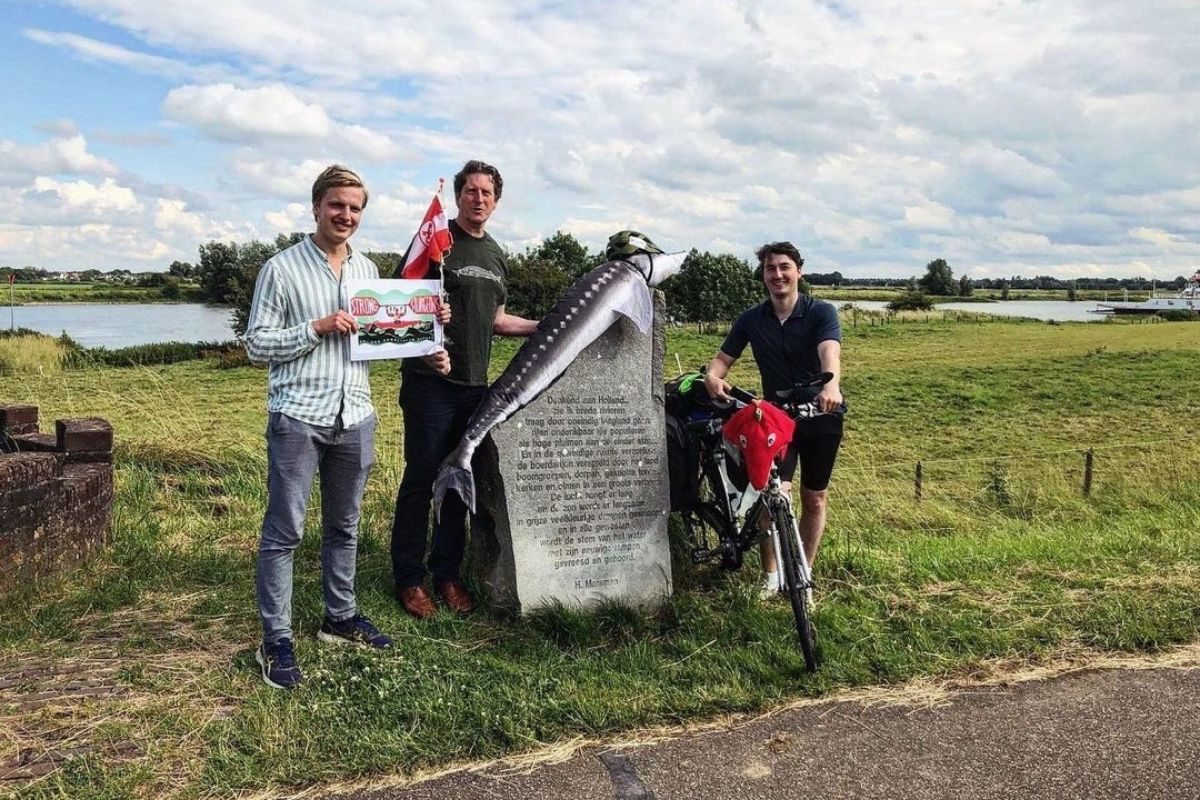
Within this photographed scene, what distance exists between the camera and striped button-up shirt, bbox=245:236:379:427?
12.8 feet

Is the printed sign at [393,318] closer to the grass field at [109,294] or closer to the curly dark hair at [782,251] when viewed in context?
the curly dark hair at [782,251]

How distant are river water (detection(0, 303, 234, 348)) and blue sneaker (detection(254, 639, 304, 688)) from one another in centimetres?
3344

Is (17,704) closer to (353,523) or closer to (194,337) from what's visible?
(353,523)

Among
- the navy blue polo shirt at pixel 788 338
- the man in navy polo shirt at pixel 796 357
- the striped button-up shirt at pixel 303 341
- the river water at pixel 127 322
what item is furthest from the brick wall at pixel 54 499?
the river water at pixel 127 322

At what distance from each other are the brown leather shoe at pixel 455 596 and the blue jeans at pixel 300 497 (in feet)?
2.43

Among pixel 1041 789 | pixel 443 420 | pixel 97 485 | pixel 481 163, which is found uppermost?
pixel 481 163

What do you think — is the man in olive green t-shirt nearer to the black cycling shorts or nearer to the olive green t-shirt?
the olive green t-shirt

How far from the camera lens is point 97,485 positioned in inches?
224

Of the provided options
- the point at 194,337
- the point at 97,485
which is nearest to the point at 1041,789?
the point at 97,485

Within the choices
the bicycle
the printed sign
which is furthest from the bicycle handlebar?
the printed sign

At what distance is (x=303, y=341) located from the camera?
3.89 meters

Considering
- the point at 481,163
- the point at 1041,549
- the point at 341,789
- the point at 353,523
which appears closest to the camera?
the point at 341,789

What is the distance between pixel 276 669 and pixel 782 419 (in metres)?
2.59

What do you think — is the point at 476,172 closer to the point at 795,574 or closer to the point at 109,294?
the point at 795,574
